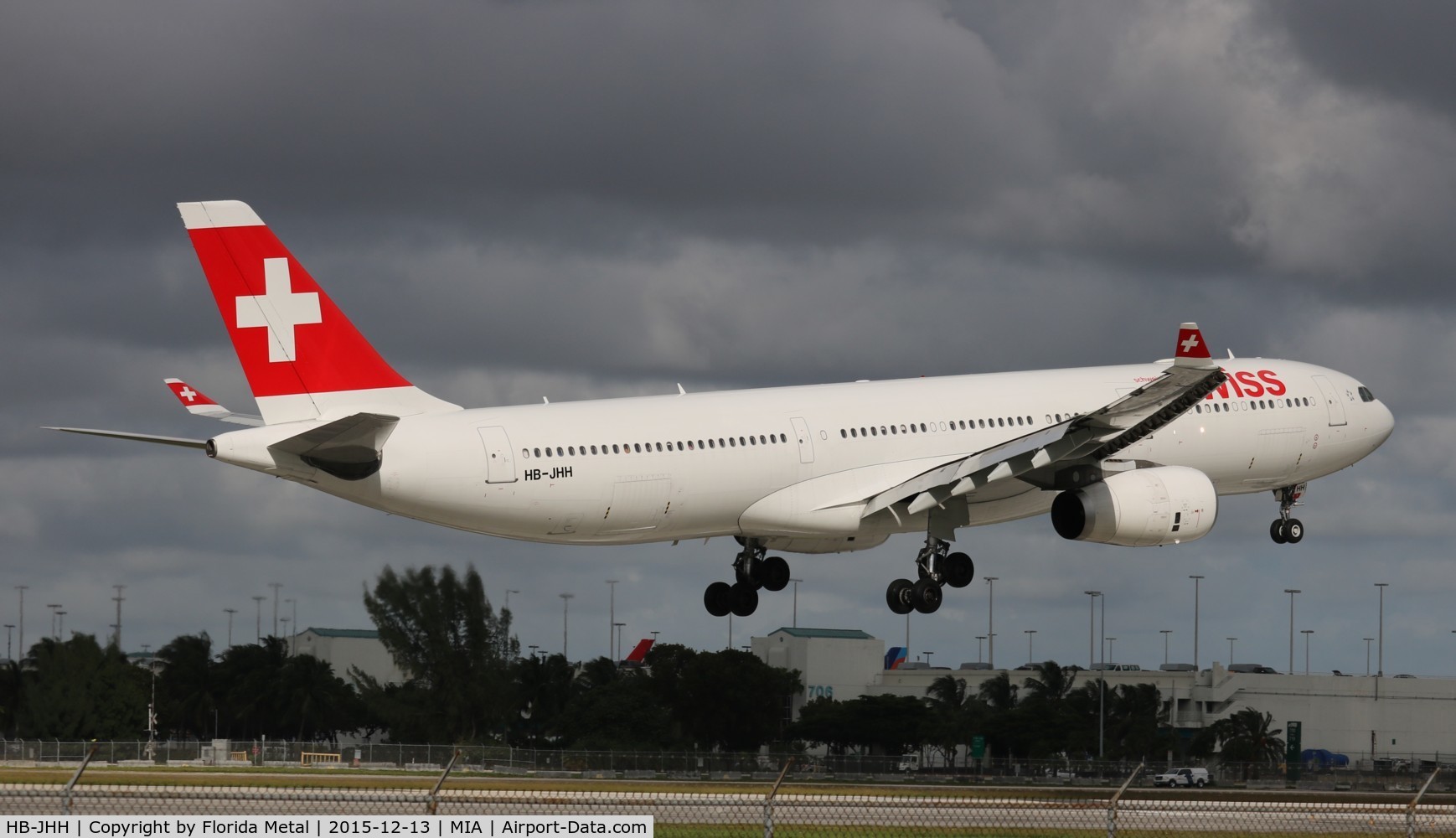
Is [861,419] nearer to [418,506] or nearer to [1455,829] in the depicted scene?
[418,506]

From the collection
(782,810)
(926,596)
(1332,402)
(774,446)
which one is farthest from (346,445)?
(1332,402)

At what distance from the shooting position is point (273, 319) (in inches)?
1505

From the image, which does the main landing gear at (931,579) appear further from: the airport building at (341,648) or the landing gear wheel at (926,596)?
the airport building at (341,648)

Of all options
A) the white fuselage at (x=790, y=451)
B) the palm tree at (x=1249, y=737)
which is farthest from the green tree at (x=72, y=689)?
the palm tree at (x=1249, y=737)

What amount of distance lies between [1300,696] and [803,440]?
95334mm

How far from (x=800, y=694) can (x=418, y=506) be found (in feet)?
280

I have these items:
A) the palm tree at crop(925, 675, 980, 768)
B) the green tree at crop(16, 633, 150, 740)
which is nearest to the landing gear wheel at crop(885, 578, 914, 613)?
the green tree at crop(16, 633, 150, 740)

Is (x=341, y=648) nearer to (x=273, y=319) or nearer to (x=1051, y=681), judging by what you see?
(x=1051, y=681)

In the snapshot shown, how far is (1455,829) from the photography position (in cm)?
3347

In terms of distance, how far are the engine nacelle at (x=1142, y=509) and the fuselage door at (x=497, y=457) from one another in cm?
1343

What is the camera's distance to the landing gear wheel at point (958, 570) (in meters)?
44.2

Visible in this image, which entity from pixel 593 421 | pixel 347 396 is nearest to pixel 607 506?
pixel 593 421

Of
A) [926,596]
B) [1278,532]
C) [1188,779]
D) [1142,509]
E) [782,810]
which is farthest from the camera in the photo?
[1188,779]

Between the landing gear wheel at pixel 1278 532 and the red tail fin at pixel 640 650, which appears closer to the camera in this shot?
the landing gear wheel at pixel 1278 532
